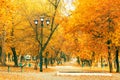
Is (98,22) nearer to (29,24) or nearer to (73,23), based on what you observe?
(73,23)

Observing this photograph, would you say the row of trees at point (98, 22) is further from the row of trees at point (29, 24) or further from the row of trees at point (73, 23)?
the row of trees at point (29, 24)

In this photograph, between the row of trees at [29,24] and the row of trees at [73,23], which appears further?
the row of trees at [29,24]

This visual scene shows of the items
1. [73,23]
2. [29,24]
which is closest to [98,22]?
[73,23]

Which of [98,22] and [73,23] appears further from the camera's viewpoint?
[73,23]

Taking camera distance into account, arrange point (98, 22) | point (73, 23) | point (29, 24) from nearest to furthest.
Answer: point (98, 22) → point (73, 23) → point (29, 24)

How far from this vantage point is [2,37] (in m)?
49.0

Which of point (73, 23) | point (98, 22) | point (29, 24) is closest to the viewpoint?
point (98, 22)

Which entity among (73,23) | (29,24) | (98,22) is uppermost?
(29,24)

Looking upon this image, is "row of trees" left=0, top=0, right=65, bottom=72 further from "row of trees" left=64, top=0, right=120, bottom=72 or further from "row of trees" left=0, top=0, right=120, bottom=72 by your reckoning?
"row of trees" left=64, top=0, right=120, bottom=72

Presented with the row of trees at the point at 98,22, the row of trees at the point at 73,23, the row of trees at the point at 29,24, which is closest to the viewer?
the row of trees at the point at 98,22

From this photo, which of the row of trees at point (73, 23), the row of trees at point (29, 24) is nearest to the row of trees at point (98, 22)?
the row of trees at point (73, 23)

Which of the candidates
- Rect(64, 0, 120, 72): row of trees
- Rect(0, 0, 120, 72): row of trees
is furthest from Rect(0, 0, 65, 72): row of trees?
Rect(64, 0, 120, 72): row of trees

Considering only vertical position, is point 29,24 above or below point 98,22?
above

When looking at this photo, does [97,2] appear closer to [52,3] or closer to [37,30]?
[52,3]
